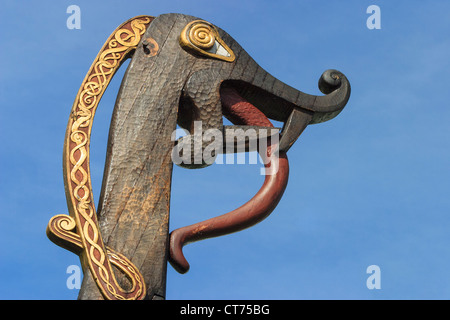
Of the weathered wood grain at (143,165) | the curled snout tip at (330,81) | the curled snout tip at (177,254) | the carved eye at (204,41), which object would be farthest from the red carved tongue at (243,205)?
the curled snout tip at (330,81)

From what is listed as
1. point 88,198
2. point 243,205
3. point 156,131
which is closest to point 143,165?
point 156,131

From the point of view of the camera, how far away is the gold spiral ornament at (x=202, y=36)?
5480 mm

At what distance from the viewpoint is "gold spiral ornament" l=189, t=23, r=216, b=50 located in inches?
216

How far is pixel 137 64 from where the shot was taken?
17.6 ft

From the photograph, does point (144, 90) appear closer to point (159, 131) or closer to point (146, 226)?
A: point (159, 131)

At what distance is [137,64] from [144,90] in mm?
198

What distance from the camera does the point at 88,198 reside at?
4883 mm

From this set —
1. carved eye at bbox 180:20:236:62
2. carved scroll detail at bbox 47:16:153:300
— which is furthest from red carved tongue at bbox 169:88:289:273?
carved scroll detail at bbox 47:16:153:300

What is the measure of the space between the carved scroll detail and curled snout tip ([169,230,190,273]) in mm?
271

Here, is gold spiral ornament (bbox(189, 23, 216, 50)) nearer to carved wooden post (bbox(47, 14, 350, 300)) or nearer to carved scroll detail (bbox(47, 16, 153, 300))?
carved wooden post (bbox(47, 14, 350, 300))

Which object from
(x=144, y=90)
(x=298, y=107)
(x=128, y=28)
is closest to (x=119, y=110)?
(x=144, y=90)

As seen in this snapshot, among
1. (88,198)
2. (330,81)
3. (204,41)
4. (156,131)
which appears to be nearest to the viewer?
(88,198)

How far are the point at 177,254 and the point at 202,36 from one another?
1455 millimetres

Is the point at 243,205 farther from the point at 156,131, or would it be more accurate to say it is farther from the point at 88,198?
the point at 88,198
